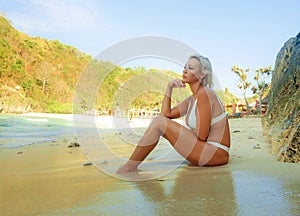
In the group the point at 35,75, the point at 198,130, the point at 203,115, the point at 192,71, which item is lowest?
the point at 198,130

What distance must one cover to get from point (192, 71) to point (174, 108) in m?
0.45

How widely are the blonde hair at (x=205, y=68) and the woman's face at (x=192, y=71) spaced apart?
0.08 feet

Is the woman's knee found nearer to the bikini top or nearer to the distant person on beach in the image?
the distant person on beach

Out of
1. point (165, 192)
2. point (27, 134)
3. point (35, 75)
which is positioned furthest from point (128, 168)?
point (35, 75)

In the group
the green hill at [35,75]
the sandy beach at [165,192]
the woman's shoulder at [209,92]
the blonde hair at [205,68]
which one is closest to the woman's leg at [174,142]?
the sandy beach at [165,192]

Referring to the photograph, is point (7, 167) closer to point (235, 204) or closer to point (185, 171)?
point (185, 171)

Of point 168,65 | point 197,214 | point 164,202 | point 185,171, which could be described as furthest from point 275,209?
point 168,65

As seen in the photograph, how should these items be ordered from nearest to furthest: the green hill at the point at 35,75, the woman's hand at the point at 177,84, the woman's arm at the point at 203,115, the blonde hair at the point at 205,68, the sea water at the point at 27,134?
the woman's arm at the point at 203,115 → the blonde hair at the point at 205,68 → the woman's hand at the point at 177,84 → the sea water at the point at 27,134 → the green hill at the point at 35,75

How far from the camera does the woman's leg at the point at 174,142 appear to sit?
2.27 meters

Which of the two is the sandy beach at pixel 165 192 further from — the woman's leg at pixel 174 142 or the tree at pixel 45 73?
the tree at pixel 45 73

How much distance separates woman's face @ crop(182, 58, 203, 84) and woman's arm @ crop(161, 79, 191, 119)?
0.19m

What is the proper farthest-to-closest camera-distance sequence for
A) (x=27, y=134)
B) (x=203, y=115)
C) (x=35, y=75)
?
1. (x=35, y=75)
2. (x=27, y=134)
3. (x=203, y=115)

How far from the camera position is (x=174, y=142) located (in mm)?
2404

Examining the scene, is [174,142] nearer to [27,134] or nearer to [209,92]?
[209,92]
